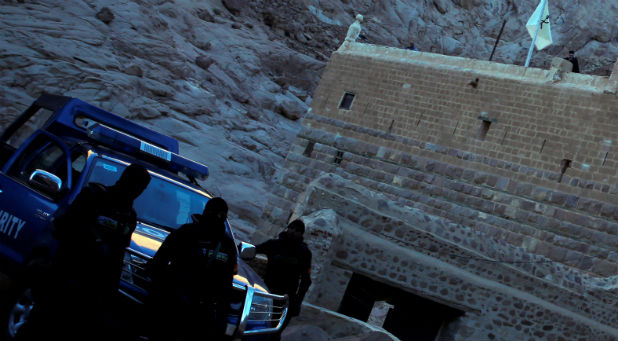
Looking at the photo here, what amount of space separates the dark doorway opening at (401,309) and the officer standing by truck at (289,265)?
14.5ft

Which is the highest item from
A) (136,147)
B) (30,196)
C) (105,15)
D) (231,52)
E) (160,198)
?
(231,52)

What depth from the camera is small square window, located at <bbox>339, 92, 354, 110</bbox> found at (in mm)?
17094

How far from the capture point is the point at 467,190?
14.8 meters

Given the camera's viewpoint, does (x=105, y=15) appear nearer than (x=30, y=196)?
No

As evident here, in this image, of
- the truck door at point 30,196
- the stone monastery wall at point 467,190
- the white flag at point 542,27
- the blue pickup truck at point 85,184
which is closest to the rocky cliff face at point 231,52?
the stone monastery wall at point 467,190

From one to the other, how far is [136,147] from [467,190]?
1033 centimetres

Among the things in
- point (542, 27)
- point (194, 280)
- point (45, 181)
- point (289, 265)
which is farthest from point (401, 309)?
point (542, 27)

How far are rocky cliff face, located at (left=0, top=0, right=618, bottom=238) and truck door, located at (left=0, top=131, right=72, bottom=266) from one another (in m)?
11.9

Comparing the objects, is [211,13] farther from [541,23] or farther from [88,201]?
[88,201]

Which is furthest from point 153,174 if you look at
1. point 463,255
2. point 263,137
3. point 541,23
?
point 263,137

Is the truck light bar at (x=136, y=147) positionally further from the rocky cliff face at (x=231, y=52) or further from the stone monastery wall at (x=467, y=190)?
the rocky cliff face at (x=231, y=52)

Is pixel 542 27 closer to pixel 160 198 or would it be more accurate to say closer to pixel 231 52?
pixel 160 198

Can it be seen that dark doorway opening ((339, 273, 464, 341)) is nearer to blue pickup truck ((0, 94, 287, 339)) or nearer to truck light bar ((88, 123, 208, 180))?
truck light bar ((88, 123, 208, 180))

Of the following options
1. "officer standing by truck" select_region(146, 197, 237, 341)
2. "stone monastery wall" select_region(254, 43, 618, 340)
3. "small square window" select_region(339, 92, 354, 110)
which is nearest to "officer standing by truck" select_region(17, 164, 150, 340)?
"officer standing by truck" select_region(146, 197, 237, 341)
